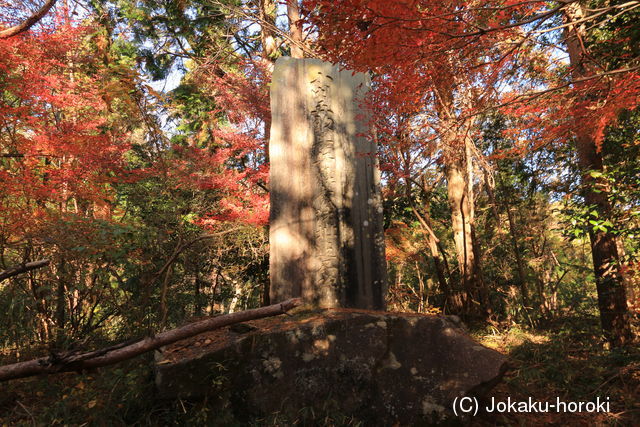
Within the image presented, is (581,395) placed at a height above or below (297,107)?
below

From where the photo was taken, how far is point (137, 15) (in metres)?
10.4

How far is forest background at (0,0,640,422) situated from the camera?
3383 mm

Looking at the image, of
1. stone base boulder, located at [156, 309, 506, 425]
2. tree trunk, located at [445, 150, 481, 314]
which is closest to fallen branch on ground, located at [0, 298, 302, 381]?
stone base boulder, located at [156, 309, 506, 425]

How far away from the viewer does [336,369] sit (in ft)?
11.6

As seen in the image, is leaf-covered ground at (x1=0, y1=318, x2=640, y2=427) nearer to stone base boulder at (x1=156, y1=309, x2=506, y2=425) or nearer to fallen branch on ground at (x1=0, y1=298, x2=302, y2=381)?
stone base boulder at (x1=156, y1=309, x2=506, y2=425)

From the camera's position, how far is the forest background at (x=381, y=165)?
11.1 feet

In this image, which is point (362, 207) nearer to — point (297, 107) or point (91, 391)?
point (297, 107)

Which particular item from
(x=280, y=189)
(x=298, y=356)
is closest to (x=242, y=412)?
(x=298, y=356)

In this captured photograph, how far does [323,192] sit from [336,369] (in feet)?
7.72

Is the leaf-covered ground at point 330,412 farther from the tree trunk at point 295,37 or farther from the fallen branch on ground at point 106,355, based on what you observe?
the tree trunk at point 295,37

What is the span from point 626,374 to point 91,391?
19.3 feet

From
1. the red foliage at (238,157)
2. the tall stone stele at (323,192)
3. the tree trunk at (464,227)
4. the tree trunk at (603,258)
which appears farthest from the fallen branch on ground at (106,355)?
the tree trunk at (464,227)

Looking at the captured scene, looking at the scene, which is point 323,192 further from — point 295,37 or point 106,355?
point 295,37

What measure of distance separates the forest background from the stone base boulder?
41cm
